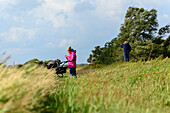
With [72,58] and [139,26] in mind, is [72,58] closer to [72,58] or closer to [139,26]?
[72,58]

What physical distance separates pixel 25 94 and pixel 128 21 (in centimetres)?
2389

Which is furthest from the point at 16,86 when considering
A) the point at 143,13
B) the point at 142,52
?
the point at 143,13

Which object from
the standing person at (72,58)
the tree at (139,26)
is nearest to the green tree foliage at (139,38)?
the tree at (139,26)

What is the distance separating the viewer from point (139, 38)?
23672 mm

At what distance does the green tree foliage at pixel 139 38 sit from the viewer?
22061 millimetres

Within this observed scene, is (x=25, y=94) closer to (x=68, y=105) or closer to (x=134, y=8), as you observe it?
(x=68, y=105)

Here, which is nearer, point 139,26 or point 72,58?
point 72,58

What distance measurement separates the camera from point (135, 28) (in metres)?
23.3

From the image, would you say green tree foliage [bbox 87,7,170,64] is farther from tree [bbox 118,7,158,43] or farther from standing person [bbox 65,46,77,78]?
standing person [bbox 65,46,77,78]

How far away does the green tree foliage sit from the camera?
22.1 meters

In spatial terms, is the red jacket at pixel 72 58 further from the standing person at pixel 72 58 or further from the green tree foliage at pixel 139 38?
the green tree foliage at pixel 139 38

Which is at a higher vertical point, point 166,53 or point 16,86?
point 166,53

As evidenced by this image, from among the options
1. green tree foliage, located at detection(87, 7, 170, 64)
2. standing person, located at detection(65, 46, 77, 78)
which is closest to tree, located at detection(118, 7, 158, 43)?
green tree foliage, located at detection(87, 7, 170, 64)

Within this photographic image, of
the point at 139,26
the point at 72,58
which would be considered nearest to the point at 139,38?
the point at 139,26
